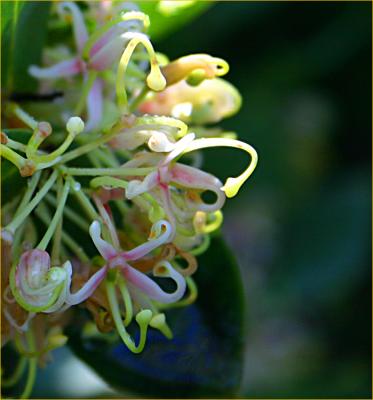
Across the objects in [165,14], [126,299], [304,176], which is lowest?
[126,299]

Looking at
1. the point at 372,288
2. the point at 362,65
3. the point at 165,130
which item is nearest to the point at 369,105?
the point at 362,65

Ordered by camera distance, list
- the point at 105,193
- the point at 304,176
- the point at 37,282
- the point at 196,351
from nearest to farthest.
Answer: the point at 37,282, the point at 105,193, the point at 196,351, the point at 304,176

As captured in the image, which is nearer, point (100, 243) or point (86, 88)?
point (100, 243)

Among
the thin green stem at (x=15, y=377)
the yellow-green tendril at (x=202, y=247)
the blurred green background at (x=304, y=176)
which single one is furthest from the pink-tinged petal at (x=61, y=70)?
the blurred green background at (x=304, y=176)

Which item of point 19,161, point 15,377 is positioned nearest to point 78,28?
point 19,161

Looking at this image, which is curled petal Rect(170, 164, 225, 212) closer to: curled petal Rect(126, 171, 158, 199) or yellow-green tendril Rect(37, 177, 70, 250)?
curled petal Rect(126, 171, 158, 199)

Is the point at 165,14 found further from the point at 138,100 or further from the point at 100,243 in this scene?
the point at 100,243

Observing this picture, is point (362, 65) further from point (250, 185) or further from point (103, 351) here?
point (103, 351)
